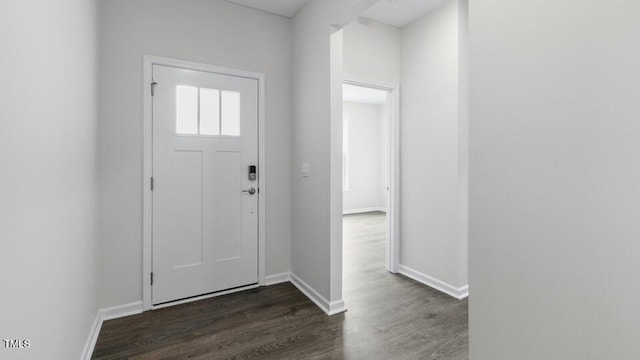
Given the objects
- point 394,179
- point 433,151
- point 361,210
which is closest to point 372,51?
point 433,151

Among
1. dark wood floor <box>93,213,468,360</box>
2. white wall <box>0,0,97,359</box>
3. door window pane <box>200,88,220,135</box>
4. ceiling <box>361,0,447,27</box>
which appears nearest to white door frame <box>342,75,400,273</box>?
dark wood floor <box>93,213,468,360</box>

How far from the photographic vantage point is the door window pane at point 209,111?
2703 mm

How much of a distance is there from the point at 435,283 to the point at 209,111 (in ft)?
9.16

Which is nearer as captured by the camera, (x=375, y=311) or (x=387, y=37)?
(x=375, y=311)

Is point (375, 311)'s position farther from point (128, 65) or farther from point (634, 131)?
point (128, 65)

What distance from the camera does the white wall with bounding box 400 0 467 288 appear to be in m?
2.71

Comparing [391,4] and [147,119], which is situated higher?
[391,4]

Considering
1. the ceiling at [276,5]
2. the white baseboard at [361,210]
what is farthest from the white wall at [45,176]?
the white baseboard at [361,210]

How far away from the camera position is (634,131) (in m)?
0.89

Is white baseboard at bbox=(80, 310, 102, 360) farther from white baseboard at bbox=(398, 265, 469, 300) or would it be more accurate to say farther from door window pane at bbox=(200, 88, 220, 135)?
white baseboard at bbox=(398, 265, 469, 300)

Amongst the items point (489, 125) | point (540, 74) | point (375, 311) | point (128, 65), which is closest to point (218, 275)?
point (375, 311)

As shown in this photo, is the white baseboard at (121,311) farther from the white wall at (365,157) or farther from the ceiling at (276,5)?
the white wall at (365,157)

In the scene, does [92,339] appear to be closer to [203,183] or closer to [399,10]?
[203,183]

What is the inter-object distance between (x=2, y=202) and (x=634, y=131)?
1.88m
